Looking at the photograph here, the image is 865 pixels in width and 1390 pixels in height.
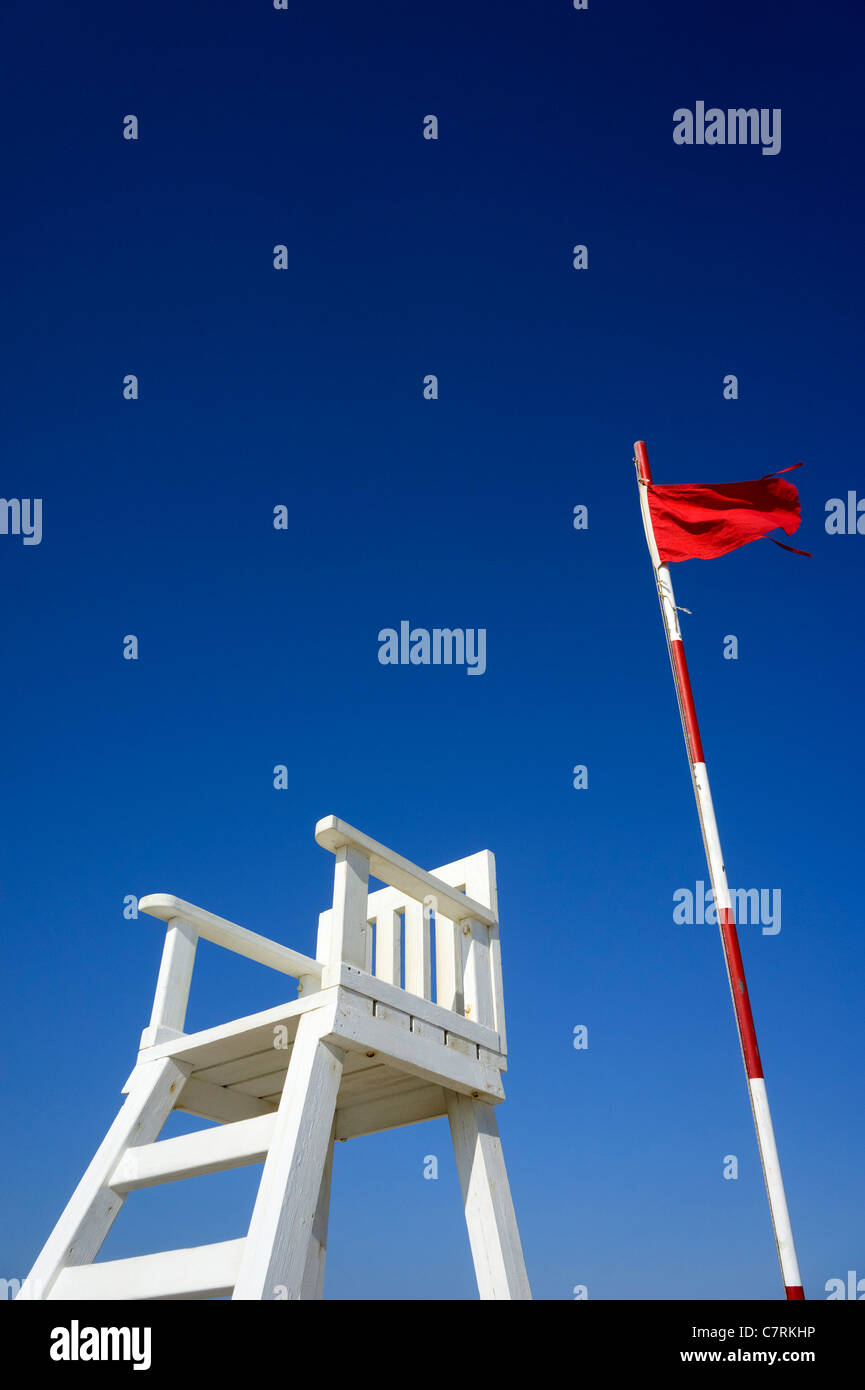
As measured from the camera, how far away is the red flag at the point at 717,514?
640cm

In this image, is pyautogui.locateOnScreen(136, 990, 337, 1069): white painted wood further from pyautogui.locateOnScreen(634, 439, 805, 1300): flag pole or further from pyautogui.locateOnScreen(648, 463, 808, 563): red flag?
pyautogui.locateOnScreen(648, 463, 808, 563): red flag

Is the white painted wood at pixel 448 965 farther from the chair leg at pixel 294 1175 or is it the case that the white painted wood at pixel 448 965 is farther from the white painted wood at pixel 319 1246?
the chair leg at pixel 294 1175

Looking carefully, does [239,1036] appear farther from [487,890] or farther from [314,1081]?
[487,890]

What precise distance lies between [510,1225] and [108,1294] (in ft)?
4.83

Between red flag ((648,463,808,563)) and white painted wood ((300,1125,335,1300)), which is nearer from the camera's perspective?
white painted wood ((300,1125,335,1300))

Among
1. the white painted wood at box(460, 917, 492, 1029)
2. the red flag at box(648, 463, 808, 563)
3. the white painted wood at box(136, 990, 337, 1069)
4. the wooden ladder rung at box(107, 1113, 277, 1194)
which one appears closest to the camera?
the wooden ladder rung at box(107, 1113, 277, 1194)

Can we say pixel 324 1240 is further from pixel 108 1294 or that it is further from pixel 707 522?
pixel 707 522

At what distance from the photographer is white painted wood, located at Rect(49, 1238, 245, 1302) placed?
295 cm

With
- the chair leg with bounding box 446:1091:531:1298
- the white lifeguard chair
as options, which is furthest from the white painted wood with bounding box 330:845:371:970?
the chair leg with bounding box 446:1091:531:1298

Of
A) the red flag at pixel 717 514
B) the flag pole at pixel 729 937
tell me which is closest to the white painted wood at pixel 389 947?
the flag pole at pixel 729 937

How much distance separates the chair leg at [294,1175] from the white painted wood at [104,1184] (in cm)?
87

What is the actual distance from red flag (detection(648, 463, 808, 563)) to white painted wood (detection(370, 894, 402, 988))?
321cm

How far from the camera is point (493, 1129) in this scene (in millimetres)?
3939
